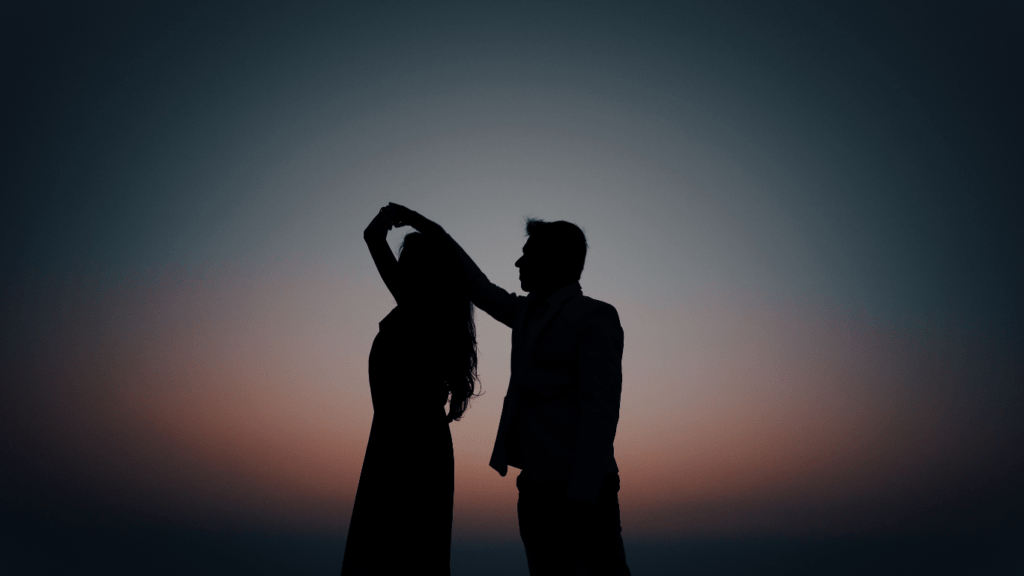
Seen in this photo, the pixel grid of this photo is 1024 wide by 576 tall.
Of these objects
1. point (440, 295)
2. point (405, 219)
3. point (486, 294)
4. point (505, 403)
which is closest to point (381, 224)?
point (405, 219)

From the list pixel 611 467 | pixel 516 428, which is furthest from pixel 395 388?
pixel 611 467

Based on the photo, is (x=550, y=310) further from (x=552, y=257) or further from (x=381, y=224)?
(x=381, y=224)

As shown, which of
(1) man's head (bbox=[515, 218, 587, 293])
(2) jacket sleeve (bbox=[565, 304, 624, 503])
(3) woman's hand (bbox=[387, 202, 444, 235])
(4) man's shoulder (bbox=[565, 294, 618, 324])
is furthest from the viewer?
(3) woman's hand (bbox=[387, 202, 444, 235])

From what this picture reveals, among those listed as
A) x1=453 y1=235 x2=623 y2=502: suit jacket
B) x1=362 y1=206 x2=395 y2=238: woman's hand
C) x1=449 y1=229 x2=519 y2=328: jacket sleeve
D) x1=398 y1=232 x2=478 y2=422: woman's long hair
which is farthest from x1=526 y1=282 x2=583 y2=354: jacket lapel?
x1=362 y1=206 x2=395 y2=238: woman's hand

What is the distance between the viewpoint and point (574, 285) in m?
2.96

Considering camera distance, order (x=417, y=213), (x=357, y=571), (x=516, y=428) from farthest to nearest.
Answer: (x=417, y=213), (x=357, y=571), (x=516, y=428)

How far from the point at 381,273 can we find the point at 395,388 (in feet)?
1.81

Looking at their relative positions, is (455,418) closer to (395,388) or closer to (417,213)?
(395,388)

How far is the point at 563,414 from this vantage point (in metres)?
2.74

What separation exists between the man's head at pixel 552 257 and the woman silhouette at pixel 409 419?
45 cm

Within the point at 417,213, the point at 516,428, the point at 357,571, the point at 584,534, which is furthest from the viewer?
the point at 417,213

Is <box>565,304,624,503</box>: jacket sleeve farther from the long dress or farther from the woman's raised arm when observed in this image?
the woman's raised arm

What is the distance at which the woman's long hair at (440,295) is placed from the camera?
319 cm

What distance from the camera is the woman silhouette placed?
3.17m
